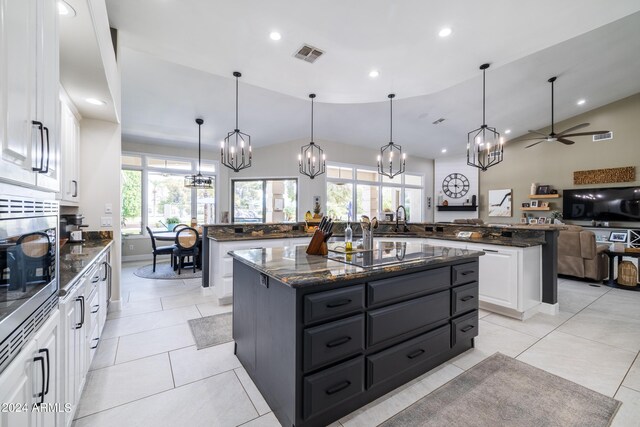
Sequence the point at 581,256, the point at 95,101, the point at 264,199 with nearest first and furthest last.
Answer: the point at 95,101, the point at 581,256, the point at 264,199

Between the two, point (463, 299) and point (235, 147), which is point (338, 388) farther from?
point (235, 147)

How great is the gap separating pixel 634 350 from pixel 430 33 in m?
3.83

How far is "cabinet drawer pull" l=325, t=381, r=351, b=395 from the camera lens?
5.20 ft

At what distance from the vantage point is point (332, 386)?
1.60 metres

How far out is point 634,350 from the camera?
257 centimetres

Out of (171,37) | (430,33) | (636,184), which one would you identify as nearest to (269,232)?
(171,37)

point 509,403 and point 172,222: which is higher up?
point 172,222

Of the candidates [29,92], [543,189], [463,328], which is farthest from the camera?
[543,189]

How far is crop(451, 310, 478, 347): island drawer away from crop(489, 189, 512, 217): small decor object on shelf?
26.8 ft

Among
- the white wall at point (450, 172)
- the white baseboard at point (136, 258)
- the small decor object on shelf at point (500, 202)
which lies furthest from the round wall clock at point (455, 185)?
the white baseboard at point (136, 258)

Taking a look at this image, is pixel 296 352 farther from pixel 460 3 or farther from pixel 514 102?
pixel 514 102

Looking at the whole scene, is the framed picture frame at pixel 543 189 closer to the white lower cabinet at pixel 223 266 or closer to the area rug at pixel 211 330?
the white lower cabinet at pixel 223 266

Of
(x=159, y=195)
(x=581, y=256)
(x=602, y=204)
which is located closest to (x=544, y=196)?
(x=602, y=204)

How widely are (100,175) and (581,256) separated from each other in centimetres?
767
